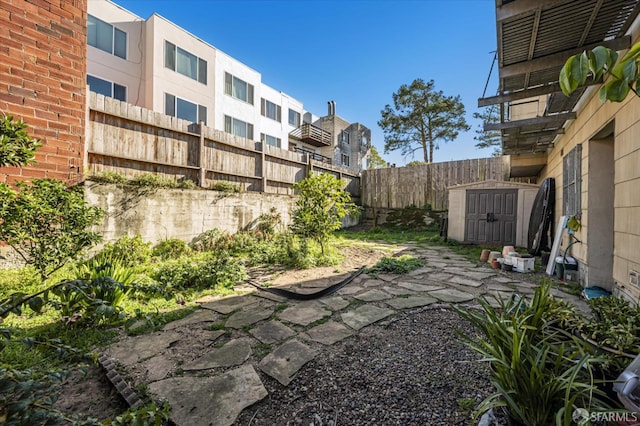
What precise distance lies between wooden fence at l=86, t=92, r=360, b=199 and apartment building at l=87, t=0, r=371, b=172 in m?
5.32

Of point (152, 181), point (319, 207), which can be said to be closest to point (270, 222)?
point (319, 207)

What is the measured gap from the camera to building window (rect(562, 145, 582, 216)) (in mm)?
3637

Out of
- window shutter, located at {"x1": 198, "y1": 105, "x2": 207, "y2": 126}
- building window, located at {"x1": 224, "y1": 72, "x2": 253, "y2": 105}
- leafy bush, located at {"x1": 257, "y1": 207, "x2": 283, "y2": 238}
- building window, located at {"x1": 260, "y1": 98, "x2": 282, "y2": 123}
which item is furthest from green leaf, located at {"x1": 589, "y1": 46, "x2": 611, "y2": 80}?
building window, located at {"x1": 260, "y1": 98, "x2": 282, "y2": 123}

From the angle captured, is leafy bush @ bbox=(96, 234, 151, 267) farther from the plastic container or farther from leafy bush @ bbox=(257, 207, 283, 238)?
the plastic container

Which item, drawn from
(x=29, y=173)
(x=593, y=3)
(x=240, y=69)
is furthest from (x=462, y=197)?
(x=240, y=69)

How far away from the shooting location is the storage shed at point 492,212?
20.8 feet

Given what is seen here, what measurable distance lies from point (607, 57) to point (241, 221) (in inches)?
233

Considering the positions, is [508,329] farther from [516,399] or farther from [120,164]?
[120,164]

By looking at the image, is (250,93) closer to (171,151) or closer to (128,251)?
(171,151)

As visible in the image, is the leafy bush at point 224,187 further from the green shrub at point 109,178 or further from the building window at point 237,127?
the building window at point 237,127

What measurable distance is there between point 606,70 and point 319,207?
4.22 m

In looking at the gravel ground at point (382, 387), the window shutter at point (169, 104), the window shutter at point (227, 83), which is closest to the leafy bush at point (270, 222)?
the gravel ground at point (382, 387)

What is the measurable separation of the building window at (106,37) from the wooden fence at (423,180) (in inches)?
381

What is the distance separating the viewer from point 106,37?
872 cm
